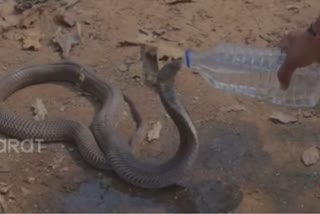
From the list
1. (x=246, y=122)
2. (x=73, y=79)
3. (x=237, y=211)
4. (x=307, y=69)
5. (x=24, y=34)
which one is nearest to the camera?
(x=237, y=211)

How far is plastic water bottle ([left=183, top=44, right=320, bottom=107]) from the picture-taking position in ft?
13.4

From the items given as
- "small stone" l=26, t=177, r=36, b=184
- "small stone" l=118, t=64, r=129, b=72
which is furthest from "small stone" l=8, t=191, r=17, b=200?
"small stone" l=118, t=64, r=129, b=72

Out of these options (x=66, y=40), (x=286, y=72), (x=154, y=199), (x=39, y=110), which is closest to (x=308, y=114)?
(x=154, y=199)

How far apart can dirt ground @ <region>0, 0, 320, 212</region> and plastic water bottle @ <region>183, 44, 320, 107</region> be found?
0.19 metres

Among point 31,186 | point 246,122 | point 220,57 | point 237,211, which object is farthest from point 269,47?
point 31,186

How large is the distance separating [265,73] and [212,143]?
599 mm

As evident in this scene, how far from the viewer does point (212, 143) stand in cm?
451

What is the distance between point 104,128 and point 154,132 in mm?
318

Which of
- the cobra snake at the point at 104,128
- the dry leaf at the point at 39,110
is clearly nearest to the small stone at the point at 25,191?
the cobra snake at the point at 104,128

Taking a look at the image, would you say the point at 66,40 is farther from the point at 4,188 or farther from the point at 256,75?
the point at 256,75

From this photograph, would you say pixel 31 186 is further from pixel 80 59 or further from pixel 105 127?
pixel 80 59

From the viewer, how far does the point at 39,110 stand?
475 cm

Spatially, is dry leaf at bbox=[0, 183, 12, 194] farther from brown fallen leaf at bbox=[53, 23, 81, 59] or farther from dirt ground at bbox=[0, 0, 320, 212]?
brown fallen leaf at bbox=[53, 23, 81, 59]

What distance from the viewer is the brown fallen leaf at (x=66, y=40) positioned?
17.5 feet
